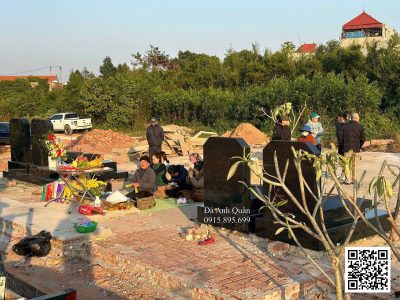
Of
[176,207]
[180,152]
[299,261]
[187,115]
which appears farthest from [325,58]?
[299,261]

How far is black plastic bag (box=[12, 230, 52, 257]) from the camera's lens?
7527 millimetres

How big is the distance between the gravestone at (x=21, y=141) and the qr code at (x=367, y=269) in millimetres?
11439

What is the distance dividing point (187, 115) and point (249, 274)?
91.3 feet

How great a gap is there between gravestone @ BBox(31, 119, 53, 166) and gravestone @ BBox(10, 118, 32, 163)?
362mm

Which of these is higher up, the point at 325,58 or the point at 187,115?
the point at 325,58

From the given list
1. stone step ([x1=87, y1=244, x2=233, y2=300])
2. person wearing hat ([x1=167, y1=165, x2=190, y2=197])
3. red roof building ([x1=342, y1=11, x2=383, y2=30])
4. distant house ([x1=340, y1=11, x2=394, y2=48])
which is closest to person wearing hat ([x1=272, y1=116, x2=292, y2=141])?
person wearing hat ([x1=167, y1=165, x2=190, y2=197])

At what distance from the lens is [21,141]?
46.4ft

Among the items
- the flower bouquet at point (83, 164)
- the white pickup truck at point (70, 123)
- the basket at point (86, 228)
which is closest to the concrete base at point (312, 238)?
the basket at point (86, 228)

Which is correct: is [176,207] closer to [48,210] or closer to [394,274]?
[48,210]

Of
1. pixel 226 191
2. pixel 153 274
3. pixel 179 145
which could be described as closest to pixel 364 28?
pixel 179 145

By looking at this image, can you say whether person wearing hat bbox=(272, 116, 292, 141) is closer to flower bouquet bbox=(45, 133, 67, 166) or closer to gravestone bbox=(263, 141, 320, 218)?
gravestone bbox=(263, 141, 320, 218)

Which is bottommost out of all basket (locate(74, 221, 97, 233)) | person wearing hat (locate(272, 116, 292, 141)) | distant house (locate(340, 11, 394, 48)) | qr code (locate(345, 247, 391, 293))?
basket (locate(74, 221, 97, 233))

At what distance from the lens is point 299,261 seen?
6664 millimetres

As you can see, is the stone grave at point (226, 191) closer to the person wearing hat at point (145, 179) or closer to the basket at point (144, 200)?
the basket at point (144, 200)
